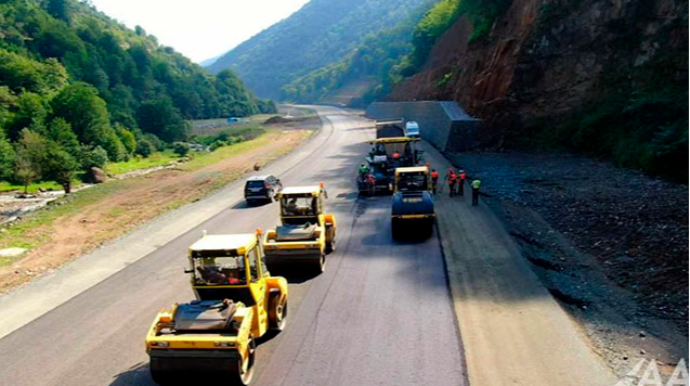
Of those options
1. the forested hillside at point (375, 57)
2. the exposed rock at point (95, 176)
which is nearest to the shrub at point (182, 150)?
the exposed rock at point (95, 176)

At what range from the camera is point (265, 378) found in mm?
10352

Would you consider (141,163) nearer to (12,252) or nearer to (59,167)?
(59,167)

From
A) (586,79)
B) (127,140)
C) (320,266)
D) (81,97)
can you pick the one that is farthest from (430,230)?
(127,140)

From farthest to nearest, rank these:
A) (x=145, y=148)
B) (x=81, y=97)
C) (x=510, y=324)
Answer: (x=145, y=148) < (x=81, y=97) < (x=510, y=324)

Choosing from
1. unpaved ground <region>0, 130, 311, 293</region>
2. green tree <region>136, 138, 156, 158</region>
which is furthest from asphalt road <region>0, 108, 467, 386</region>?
green tree <region>136, 138, 156, 158</region>

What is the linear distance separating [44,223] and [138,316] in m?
18.5

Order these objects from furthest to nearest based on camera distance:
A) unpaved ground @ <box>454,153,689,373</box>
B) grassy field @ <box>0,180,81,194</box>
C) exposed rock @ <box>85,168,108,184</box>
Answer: exposed rock @ <box>85,168,108,184</box>, grassy field @ <box>0,180,81,194</box>, unpaved ground @ <box>454,153,689,373</box>

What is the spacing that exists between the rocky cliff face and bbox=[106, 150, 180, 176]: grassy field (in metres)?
40.3

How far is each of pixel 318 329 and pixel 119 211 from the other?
79.1ft

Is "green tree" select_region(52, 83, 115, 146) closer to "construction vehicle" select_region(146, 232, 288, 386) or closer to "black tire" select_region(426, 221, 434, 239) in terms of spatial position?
"black tire" select_region(426, 221, 434, 239)

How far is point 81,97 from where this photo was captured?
68.2 m

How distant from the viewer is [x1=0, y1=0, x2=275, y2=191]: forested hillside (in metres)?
53.1

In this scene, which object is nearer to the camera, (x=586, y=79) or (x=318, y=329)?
(x=318, y=329)

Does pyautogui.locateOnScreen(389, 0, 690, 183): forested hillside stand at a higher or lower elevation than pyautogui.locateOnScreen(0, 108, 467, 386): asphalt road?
higher
